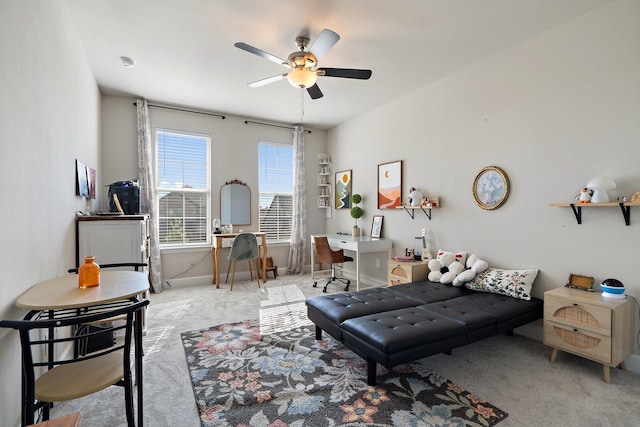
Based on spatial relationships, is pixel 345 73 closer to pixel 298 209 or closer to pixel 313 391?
pixel 313 391

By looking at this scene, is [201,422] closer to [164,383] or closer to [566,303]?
[164,383]

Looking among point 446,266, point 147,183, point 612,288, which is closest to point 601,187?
point 612,288

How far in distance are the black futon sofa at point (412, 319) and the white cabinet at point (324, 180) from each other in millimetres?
3077

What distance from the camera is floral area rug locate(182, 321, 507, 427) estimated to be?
1727mm

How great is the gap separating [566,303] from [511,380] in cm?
74

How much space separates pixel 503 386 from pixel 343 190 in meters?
3.95

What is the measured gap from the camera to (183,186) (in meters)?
4.85

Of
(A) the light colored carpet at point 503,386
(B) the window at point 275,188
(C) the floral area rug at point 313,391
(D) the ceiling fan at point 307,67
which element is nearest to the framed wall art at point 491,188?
(A) the light colored carpet at point 503,386

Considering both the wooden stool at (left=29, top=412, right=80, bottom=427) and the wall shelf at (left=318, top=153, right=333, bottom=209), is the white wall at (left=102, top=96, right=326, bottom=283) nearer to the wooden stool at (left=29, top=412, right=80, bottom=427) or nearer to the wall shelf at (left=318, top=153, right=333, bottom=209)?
the wall shelf at (left=318, top=153, right=333, bottom=209)

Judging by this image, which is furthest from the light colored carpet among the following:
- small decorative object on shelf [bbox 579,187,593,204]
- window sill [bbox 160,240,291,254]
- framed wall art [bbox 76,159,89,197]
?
window sill [bbox 160,240,291,254]

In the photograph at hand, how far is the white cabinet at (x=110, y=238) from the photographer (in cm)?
278

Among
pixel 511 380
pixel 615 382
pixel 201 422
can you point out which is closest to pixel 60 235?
pixel 201 422

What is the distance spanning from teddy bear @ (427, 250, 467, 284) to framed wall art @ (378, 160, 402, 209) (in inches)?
45.6

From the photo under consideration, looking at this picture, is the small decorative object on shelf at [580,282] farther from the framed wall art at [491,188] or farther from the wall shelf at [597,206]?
the framed wall art at [491,188]
